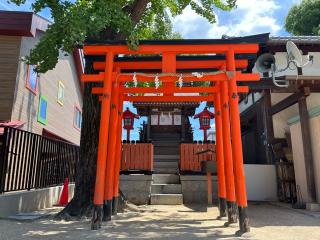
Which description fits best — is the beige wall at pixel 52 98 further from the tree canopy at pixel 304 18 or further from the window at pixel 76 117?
the tree canopy at pixel 304 18

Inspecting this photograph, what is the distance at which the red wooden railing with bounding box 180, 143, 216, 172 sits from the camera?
44.0 feet

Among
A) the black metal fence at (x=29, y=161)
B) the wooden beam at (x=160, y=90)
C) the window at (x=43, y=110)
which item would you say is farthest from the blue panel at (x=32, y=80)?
the wooden beam at (x=160, y=90)

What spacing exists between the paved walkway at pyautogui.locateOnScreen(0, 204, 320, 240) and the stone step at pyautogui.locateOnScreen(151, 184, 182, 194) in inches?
148

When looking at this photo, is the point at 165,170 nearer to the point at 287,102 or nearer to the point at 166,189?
the point at 166,189

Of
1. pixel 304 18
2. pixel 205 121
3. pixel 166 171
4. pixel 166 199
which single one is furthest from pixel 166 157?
pixel 304 18

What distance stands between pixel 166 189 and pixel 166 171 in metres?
2.47

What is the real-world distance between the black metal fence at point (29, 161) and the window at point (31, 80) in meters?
2.68

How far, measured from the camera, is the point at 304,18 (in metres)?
27.1

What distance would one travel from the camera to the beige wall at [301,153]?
33.0ft

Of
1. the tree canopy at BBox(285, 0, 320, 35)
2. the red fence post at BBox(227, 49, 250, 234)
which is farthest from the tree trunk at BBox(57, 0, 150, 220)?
the tree canopy at BBox(285, 0, 320, 35)

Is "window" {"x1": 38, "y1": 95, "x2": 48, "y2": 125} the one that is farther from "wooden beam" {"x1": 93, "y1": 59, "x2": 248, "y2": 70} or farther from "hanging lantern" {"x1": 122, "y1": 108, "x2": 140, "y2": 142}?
"wooden beam" {"x1": 93, "y1": 59, "x2": 248, "y2": 70}

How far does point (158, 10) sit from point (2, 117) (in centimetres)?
679

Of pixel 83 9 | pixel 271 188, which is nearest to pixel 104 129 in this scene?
pixel 83 9

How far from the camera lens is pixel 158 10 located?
11.5 meters
